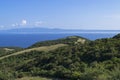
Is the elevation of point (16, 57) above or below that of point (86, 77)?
below

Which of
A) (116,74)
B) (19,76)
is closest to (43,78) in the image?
(19,76)

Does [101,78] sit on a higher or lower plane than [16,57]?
higher

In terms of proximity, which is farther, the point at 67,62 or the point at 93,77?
the point at 67,62

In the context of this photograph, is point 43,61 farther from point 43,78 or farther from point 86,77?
point 86,77

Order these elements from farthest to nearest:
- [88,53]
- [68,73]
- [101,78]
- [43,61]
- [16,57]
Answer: [16,57] < [43,61] < [88,53] < [68,73] < [101,78]

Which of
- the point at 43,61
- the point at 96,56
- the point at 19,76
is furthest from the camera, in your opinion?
the point at 43,61

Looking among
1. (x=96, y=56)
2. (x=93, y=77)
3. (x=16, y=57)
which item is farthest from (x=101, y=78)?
(x=16, y=57)

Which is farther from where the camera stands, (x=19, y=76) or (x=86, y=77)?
(x=19, y=76)

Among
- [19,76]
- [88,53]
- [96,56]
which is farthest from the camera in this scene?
[88,53]

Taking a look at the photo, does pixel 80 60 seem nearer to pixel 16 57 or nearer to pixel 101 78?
pixel 101 78
